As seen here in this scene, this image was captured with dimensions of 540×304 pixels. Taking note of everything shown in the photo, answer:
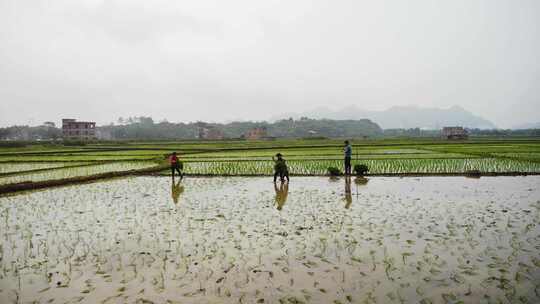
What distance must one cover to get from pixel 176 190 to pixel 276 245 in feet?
25.2

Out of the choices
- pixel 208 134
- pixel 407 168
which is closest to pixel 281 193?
pixel 407 168

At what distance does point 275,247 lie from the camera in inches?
247

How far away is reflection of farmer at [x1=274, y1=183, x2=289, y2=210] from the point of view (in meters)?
10.2

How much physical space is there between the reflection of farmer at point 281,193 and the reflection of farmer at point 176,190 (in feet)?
10.2

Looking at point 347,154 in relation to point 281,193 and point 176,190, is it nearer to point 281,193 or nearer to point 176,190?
point 281,193

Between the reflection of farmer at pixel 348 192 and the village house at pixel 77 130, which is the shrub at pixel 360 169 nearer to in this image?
the reflection of farmer at pixel 348 192

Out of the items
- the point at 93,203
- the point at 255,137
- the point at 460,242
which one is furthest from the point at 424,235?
the point at 255,137

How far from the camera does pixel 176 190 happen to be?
13.2 metres

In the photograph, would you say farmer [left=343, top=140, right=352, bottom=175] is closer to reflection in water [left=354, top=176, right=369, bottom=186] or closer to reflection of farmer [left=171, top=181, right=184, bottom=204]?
reflection in water [left=354, top=176, right=369, bottom=186]

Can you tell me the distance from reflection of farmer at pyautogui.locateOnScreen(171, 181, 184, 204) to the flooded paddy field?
0.19m

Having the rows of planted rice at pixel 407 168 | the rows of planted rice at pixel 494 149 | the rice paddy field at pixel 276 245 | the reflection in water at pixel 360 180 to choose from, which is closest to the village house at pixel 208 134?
the rows of planted rice at pixel 494 149

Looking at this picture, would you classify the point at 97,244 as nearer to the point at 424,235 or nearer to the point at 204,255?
the point at 204,255

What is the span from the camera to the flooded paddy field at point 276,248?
459cm

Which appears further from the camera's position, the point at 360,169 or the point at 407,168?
the point at 407,168
